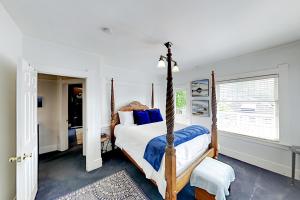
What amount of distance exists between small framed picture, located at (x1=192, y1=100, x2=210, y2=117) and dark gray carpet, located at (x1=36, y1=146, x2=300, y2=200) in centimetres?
126

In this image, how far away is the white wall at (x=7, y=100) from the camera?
1.48 m

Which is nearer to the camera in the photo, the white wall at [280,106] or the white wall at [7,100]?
the white wall at [7,100]

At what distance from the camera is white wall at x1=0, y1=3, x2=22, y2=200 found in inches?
58.1

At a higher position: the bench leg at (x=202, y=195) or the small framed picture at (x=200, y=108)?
the small framed picture at (x=200, y=108)

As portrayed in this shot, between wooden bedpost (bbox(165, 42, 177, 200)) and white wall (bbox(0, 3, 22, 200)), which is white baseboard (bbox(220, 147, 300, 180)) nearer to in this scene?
wooden bedpost (bbox(165, 42, 177, 200))

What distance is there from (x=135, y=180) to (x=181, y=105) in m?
3.08

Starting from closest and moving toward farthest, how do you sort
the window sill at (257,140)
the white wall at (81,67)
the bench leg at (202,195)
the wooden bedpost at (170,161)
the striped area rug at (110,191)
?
the wooden bedpost at (170,161)
the bench leg at (202,195)
the striped area rug at (110,191)
the white wall at (81,67)
the window sill at (257,140)

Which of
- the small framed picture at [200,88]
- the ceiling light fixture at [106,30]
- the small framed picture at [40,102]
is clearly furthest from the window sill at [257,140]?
the small framed picture at [40,102]

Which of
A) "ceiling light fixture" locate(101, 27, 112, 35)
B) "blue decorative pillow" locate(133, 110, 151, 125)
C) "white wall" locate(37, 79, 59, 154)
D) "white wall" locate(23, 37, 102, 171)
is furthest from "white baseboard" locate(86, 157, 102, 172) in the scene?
"ceiling light fixture" locate(101, 27, 112, 35)

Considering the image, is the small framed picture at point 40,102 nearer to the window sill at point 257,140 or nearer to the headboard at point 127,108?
the headboard at point 127,108

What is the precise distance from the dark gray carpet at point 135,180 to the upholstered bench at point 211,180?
0.34 m

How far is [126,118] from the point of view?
3658 mm

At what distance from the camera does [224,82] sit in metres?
3.51

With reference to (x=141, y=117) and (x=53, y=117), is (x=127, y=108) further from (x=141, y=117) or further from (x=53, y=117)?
(x=53, y=117)
